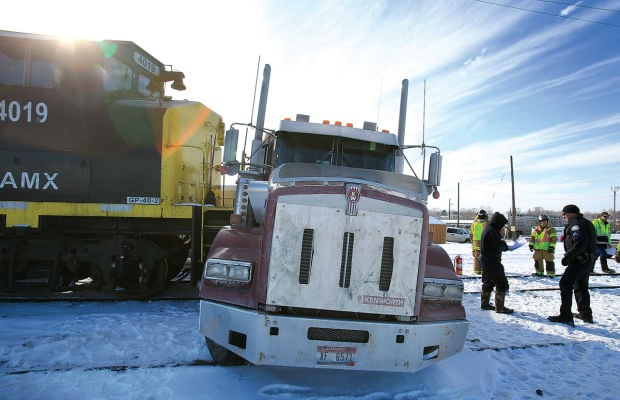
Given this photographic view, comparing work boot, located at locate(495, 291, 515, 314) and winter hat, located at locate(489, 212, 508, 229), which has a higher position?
winter hat, located at locate(489, 212, 508, 229)

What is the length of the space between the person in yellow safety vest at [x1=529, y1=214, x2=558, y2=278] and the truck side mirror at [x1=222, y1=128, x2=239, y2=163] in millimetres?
9216

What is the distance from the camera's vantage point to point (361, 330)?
264cm

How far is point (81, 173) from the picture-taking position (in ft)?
18.1

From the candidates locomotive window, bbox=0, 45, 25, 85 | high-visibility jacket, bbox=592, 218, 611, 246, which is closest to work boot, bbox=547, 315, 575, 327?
high-visibility jacket, bbox=592, 218, 611, 246

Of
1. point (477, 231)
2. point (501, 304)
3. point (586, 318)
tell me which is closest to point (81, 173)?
point (501, 304)

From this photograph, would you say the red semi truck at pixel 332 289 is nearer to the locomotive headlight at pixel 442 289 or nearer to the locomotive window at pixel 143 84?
the locomotive headlight at pixel 442 289

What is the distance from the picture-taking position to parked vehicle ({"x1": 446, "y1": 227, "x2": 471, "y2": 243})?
31.4 meters

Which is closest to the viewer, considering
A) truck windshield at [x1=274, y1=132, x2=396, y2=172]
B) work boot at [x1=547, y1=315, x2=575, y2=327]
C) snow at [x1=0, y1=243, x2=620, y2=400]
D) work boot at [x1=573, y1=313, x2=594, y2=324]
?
snow at [x1=0, y1=243, x2=620, y2=400]

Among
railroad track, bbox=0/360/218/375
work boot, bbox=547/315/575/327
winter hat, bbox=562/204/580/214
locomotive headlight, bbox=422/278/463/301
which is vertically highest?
winter hat, bbox=562/204/580/214

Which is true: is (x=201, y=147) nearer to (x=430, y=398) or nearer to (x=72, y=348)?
(x=72, y=348)

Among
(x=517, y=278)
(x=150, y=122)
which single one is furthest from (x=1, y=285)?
(x=517, y=278)

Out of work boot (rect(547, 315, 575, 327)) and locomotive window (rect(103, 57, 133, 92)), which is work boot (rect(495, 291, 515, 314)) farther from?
locomotive window (rect(103, 57, 133, 92))

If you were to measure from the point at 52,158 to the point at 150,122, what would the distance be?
159 cm

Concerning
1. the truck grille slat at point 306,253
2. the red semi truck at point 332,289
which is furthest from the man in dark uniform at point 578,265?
the truck grille slat at point 306,253
